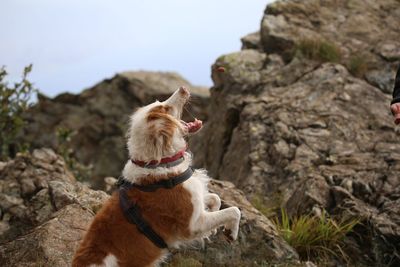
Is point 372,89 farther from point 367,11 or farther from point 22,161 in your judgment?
point 22,161

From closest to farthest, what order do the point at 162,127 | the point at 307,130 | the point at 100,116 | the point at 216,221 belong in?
the point at 162,127 < the point at 216,221 < the point at 307,130 < the point at 100,116

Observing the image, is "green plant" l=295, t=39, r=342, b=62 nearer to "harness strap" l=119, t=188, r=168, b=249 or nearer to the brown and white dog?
the brown and white dog

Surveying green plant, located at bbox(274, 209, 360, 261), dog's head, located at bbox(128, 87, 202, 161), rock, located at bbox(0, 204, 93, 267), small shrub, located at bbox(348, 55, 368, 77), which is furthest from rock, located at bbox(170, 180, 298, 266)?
small shrub, located at bbox(348, 55, 368, 77)

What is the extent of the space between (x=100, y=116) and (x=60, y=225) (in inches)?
666

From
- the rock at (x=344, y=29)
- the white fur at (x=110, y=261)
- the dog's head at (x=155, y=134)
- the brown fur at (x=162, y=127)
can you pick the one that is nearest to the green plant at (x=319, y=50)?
the rock at (x=344, y=29)

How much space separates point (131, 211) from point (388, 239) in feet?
13.7

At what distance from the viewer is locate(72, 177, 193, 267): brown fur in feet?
18.6

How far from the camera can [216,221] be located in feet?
20.4

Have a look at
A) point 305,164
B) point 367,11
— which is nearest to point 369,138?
point 305,164

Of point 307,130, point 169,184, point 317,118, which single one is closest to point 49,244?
point 169,184

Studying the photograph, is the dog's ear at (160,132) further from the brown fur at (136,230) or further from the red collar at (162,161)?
the brown fur at (136,230)

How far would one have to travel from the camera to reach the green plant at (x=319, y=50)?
12.7m

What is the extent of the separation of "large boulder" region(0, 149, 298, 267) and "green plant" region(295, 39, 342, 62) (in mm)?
5239

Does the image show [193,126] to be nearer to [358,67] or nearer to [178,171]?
[178,171]
